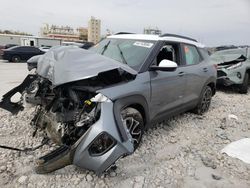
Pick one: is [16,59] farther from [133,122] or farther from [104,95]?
[104,95]

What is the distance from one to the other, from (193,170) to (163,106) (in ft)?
3.50

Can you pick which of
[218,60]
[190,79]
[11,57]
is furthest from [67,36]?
[190,79]

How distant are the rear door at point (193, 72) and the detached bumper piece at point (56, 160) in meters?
2.58

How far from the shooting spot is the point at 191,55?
15.4ft

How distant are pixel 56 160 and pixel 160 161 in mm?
1482

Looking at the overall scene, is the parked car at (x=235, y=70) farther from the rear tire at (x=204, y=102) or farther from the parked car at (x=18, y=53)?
the parked car at (x=18, y=53)

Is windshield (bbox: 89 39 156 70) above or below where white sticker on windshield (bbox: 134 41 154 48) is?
below

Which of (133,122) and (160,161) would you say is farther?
(160,161)

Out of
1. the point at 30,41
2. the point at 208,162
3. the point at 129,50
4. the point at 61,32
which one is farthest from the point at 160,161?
the point at 61,32

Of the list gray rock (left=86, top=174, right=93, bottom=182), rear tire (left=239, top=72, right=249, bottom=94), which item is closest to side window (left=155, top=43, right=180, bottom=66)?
gray rock (left=86, top=174, right=93, bottom=182)

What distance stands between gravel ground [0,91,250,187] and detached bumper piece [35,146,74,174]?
0.20 m

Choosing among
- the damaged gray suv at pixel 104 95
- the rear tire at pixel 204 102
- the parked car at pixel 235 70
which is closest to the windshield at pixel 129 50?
the damaged gray suv at pixel 104 95

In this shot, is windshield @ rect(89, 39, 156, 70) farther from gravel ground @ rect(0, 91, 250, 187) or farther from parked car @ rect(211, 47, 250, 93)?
parked car @ rect(211, 47, 250, 93)

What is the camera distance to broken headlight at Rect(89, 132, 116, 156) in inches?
97.3
